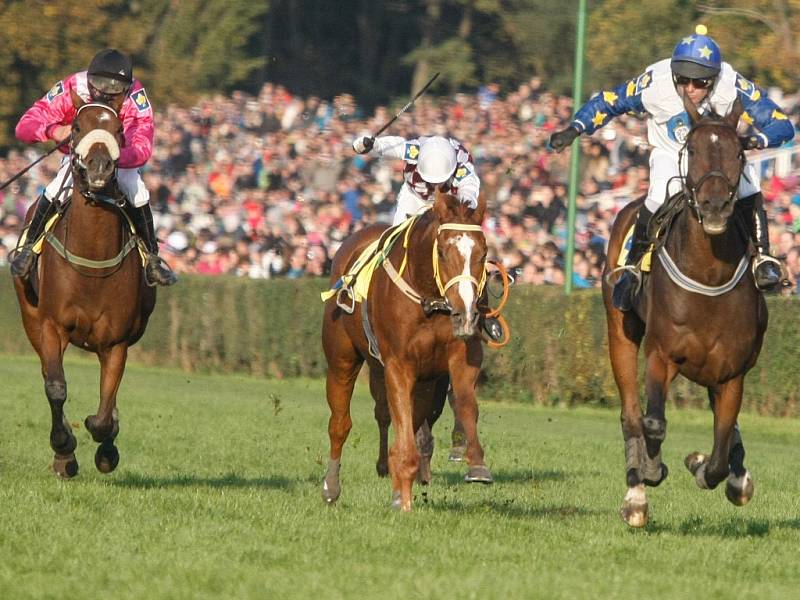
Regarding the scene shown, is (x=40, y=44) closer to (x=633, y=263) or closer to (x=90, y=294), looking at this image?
(x=90, y=294)

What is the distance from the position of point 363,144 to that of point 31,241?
2055 mm

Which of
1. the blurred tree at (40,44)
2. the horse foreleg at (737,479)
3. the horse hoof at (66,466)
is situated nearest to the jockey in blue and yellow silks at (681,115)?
the horse foreleg at (737,479)

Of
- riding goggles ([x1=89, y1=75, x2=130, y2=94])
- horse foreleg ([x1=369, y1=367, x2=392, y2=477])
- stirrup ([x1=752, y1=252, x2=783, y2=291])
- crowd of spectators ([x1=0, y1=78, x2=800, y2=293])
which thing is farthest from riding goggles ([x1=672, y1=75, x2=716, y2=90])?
crowd of spectators ([x1=0, y1=78, x2=800, y2=293])

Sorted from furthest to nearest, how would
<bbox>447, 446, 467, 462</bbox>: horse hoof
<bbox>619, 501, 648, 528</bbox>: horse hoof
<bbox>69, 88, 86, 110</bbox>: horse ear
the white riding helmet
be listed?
<bbox>447, 446, 467, 462</bbox>: horse hoof → the white riding helmet → <bbox>69, 88, 86, 110</bbox>: horse ear → <bbox>619, 501, 648, 528</bbox>: horse hoof

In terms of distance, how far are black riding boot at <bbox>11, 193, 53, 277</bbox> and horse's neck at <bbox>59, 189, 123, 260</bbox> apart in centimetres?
44

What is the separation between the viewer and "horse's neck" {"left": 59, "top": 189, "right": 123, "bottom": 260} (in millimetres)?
9219

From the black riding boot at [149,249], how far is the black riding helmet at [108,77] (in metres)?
0.64

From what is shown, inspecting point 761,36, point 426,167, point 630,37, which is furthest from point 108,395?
point 630,37

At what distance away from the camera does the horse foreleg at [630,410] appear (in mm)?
7902

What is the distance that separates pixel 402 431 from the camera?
816cm

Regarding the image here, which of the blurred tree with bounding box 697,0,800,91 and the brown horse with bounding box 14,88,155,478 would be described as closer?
the brown horse with bounding box 14,88,155,478

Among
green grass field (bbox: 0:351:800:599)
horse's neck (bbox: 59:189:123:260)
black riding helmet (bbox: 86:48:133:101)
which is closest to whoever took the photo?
green grass field (bbox: 0:351:800:599)

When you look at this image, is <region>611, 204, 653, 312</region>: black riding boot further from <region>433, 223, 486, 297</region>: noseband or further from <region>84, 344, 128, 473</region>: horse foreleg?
<region>84, 344, 128, 473</region>: horse foreleg

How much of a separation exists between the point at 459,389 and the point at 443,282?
24.3 inches
